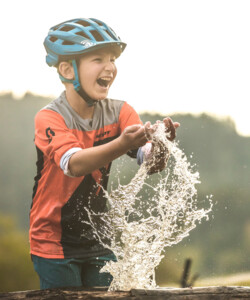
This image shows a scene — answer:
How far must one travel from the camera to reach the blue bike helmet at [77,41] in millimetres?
2723

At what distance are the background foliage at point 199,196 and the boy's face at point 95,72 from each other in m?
0.69

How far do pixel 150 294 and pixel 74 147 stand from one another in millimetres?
756

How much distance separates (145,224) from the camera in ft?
8.79

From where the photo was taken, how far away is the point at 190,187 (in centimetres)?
277

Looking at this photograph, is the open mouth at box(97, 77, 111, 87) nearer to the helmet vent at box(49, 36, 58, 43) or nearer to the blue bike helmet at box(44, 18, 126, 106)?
the blue bike helmet at box(44, 18, 126, 106)

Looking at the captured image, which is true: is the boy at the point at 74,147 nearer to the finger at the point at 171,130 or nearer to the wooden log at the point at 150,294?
the finger at the point at 171,130

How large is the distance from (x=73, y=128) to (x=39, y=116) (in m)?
0.18

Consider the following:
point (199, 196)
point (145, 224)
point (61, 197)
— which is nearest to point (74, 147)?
point (61, 197)

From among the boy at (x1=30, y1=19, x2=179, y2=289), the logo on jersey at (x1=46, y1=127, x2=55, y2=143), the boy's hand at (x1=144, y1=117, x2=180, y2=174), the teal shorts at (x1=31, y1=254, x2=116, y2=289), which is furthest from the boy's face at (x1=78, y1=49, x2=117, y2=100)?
the teal shorts at (x1=31, y1=254, x2=116, y2=289)

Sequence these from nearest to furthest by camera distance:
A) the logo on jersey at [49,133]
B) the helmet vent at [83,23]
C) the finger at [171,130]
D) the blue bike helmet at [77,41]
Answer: the finger at [171,130] < the logo on jersey at [49,133] < the blue bike helmet at [77,41] < the helmet vent at [83,23]

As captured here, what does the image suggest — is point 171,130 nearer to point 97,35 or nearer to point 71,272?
point 97,35

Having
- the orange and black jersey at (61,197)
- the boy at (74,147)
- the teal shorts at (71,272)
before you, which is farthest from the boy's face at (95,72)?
the teal shorts at (71,272)

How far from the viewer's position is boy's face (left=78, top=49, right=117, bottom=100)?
2.76 metres

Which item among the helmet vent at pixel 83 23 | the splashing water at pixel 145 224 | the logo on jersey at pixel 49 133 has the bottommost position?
the splashing water at pixel 145 224
